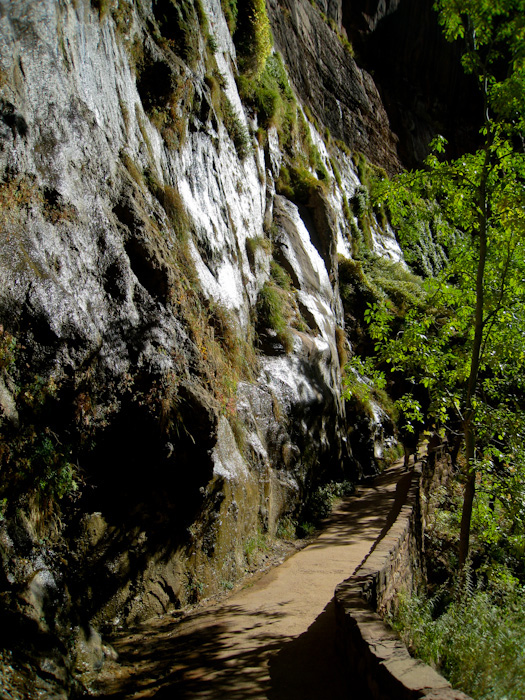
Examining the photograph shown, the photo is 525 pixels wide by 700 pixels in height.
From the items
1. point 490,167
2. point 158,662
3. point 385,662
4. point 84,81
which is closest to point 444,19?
point 490,167

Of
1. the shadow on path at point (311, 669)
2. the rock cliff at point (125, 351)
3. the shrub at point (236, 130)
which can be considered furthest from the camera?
the shrub at point (236, 130)

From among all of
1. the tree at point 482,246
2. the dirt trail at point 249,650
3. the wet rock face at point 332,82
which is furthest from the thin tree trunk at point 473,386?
the wet rock face at point 332,82

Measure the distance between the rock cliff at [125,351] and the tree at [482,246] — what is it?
305cm

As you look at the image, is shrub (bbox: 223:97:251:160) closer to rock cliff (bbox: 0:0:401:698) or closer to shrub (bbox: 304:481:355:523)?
rock cliff (bbox: 0:0:401:698)

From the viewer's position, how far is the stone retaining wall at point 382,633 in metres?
2.83

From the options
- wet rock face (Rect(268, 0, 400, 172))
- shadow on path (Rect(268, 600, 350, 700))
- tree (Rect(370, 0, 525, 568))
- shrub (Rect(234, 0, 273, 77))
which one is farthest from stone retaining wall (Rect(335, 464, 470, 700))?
wet rock face (Rect(268, 0, 400, 172))

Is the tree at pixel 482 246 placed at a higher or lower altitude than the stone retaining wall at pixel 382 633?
higher

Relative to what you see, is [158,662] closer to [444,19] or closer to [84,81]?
[84,81]

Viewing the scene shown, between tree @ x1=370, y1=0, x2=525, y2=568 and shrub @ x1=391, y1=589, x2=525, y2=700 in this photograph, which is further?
tree @ x1=370, y1=0, x2=525, y2=568

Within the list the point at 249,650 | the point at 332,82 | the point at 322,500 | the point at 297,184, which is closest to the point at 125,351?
the point at 249,650

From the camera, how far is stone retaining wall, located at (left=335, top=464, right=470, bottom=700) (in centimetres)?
283

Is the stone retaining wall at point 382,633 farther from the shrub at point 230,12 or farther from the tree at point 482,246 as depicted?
the shrub at point 230,12

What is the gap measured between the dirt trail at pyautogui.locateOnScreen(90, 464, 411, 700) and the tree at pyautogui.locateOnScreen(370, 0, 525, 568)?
210 cm

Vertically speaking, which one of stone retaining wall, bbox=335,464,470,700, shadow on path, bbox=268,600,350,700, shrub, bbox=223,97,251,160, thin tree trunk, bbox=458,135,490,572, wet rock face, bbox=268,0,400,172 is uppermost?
wet rock face, bbox=268,0,400,172
